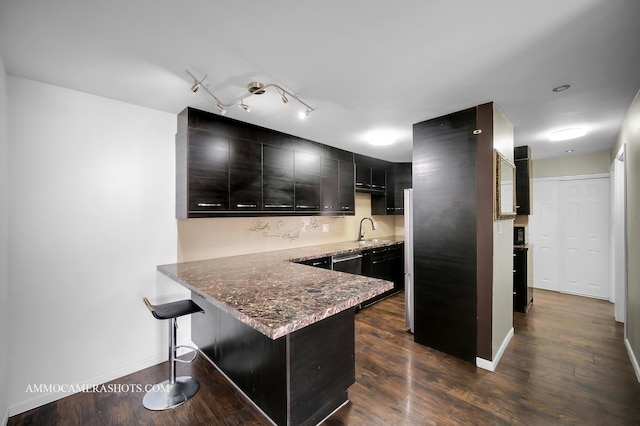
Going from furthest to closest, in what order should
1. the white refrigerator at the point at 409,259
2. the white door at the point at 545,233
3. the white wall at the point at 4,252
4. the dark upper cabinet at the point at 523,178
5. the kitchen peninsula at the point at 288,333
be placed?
the white door at the point at 545,233
the dark upper cabinet at the point at 523,178
the white refrigerator at the point at 409,259
the white wall at the point at 4,252
the kitchen peninsula at the point at 288,333

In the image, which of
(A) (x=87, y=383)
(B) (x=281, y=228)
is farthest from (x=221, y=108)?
(A) (x=87, y=383)

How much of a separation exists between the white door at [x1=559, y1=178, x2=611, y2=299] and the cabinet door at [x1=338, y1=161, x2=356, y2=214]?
12.3 ft

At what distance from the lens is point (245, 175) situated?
9.66 feet

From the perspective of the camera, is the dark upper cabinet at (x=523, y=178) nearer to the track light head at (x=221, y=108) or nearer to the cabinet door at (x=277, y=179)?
the cabinet door at (x=277, y=179)

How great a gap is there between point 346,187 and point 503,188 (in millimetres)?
2111

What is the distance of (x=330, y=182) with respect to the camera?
156 inches

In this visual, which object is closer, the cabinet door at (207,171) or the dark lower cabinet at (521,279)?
the cabinet door at (207,171)

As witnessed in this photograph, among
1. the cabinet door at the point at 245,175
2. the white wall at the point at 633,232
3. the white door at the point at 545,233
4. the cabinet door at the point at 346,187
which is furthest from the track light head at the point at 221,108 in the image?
the white door at the point at 545,233

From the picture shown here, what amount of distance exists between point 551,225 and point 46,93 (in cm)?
699

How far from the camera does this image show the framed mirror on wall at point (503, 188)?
8.11ft

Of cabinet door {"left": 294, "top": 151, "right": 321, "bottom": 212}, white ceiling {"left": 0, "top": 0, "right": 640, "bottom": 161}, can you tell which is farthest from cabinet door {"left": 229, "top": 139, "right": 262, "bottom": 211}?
cabinet door {"left": 294, "top": 151, "right": 321, "bottom": 212}

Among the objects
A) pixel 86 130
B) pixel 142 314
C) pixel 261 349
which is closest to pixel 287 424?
pixel 261 349

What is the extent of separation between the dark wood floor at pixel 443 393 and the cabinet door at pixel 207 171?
5.15 ft

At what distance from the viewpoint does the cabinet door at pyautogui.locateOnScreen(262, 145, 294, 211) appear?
3133 millimetres
